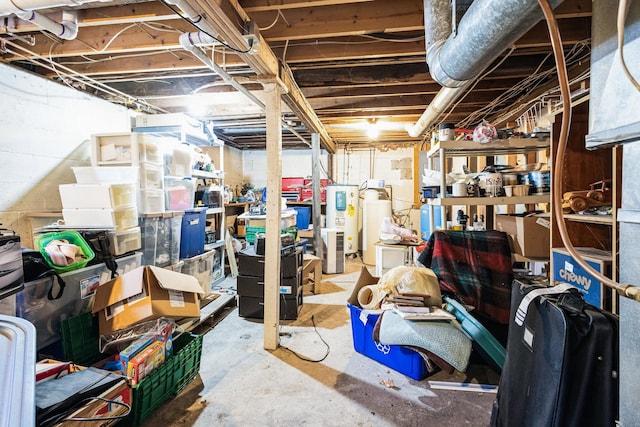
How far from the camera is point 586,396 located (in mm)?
1054

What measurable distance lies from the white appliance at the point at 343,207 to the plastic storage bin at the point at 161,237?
2.97 m

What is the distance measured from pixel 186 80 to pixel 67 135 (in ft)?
3.96

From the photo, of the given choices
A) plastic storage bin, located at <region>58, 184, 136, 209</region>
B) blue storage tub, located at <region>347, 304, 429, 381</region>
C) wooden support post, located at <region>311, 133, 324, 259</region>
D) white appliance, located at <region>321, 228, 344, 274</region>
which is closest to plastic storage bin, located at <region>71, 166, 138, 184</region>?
plastic storage bin, located at <region>58, 184, 136, 209</region>

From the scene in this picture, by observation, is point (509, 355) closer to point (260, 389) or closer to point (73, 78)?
point (260, 389)

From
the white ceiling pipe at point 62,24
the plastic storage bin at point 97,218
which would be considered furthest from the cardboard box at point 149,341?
the white ceiling pipe at point 62,24

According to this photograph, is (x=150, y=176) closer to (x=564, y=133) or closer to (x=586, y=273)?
(x=564, y=133)

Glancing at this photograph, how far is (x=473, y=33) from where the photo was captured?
1.34m

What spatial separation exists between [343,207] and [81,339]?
4.30m

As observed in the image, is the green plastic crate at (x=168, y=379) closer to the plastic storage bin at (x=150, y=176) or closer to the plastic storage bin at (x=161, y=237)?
the plastic storage bin at (x=161, y=237)

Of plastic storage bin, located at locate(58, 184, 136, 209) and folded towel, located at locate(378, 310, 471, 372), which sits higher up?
plastic storage bin, located at locate(58, 184, 136, 209)

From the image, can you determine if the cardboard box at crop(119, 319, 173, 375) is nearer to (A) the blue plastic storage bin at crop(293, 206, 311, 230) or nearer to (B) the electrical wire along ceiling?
(B) the electrical wire along ceiling

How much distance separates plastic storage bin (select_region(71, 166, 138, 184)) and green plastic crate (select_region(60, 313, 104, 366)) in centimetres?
123

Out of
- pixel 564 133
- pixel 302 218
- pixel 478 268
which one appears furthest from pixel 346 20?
pixel 302 218

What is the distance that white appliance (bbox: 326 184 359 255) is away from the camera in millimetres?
5676
